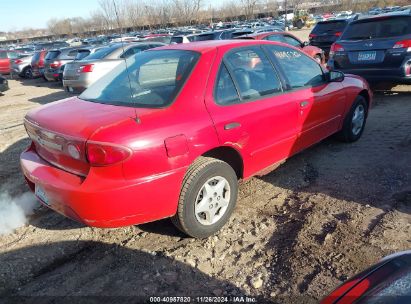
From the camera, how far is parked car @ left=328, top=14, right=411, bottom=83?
7.38 meters

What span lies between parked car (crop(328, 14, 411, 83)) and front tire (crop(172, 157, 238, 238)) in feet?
17.8

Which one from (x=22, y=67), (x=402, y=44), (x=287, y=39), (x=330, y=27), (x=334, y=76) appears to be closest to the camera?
(x=334, y=76)

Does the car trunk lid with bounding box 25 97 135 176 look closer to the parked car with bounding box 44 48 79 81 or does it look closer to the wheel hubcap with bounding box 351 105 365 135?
the wheel hubcap with bounding box 351 105 365 135

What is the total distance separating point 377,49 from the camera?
7.68 m

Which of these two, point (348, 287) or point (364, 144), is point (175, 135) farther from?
point (364, 144)

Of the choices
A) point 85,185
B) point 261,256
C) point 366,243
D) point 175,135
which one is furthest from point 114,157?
point 366,243

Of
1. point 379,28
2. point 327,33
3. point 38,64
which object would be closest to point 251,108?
point 379,28

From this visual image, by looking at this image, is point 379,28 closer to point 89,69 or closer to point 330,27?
point 330,27

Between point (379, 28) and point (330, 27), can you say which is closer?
point (379, 28)

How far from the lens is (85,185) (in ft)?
9.39

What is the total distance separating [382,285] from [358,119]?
428 cm

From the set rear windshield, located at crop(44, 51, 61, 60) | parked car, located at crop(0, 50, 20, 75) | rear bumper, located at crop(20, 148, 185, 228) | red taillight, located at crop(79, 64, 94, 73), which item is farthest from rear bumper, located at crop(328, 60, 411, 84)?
parked car, located at crop(0, 50, 20, 75)

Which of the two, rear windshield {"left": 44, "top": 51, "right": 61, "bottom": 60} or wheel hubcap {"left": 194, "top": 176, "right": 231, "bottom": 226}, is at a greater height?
wheel hubcap {"left": 194, "top": 176, "right": 231, "bottom": 226}

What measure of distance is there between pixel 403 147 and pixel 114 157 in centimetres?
416
